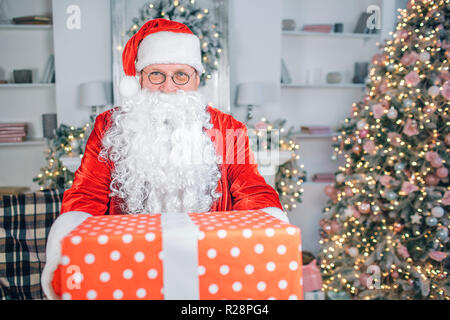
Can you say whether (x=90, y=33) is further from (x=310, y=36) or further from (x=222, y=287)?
(x=222, y=287)

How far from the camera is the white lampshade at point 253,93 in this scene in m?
2.75

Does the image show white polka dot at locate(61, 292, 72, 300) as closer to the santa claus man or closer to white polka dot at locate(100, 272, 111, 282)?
white polka dot at locate(100, 272, 111, 282)

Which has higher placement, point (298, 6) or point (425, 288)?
point (298, 6)

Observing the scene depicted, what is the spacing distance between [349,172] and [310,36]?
1.50m

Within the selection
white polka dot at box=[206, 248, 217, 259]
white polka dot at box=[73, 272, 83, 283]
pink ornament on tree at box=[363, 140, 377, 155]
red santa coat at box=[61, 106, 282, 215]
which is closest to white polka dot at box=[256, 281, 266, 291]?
white polka dot at box=[206, 248, 217, 259]

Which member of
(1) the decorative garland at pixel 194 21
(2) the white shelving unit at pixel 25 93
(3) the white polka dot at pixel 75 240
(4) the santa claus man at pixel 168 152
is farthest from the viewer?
(2) the white shelving unit at pixel 25 93

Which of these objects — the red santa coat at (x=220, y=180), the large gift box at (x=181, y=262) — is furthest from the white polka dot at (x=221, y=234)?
the red santa coat at (x=220, y=180)

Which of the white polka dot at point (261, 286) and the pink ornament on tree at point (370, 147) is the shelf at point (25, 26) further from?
the white polka dot at point (261, 286)

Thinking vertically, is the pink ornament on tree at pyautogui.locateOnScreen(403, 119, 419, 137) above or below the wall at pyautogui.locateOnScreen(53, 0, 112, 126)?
below

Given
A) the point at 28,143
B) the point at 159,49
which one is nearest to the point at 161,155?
the point at 159,49

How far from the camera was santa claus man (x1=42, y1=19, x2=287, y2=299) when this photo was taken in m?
1.29

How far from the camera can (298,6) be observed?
324 centimetres

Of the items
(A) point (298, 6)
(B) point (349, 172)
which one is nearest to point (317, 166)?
(B) point (349, 172)

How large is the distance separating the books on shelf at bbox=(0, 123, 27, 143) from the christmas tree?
2.65 meters
